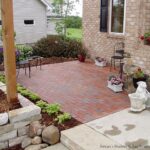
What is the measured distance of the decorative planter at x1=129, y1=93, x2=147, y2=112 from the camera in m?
4.38

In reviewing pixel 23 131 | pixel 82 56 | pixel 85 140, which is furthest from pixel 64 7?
pixel 85 140

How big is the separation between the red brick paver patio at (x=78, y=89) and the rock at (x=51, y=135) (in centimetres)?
56

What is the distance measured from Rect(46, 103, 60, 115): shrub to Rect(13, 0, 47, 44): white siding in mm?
15321

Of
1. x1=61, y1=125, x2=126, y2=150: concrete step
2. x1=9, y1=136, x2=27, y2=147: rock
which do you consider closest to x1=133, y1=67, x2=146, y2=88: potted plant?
x1=61, y1=125, x2=126, y2=150: concrete step

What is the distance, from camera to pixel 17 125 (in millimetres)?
3971

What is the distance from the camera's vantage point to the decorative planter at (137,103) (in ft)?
14.4

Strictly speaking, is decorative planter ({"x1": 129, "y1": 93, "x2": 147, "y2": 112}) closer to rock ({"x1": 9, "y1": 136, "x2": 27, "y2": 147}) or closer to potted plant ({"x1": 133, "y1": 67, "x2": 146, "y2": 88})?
potted plant ({"x1": 133, "y1": 67, "x2": 146, "y2": 88})

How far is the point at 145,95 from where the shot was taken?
14.7 ft

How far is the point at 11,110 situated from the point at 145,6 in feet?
11.6

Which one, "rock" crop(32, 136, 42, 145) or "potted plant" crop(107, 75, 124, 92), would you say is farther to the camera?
"potted plant" crop(107, 75, 124, 92)

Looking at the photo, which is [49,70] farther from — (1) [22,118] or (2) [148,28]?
(1) [22,118]

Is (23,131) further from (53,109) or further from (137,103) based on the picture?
(137,103)

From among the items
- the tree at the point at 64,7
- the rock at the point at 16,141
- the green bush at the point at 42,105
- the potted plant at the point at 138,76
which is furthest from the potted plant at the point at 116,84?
the tree at the point at 64,7

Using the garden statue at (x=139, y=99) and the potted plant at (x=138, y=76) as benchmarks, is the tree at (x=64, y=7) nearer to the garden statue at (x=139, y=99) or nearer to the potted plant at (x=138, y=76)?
the potted plant at (x=138, y=76)
